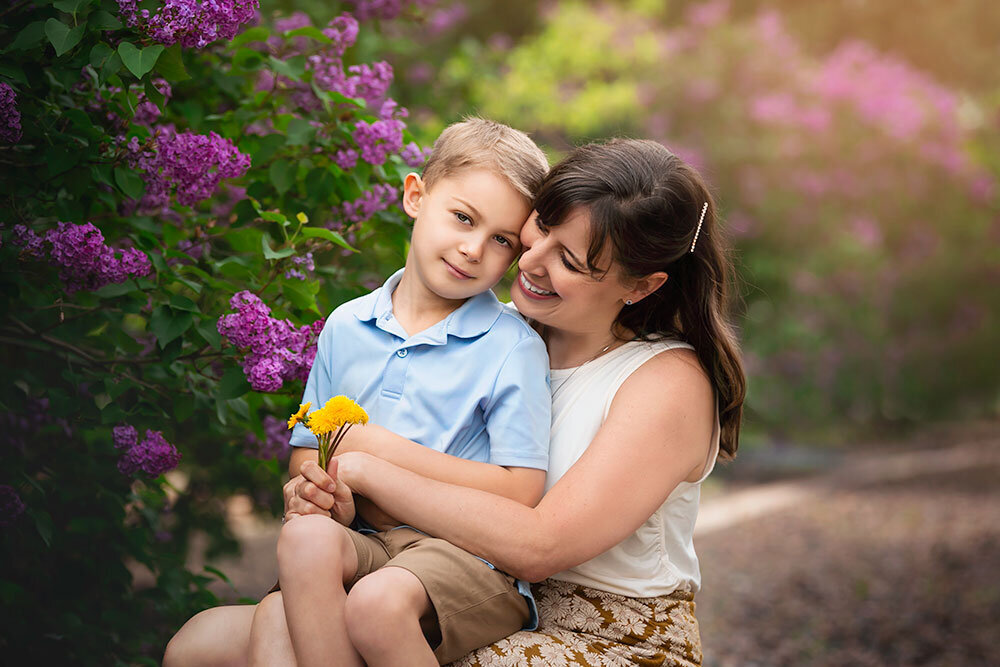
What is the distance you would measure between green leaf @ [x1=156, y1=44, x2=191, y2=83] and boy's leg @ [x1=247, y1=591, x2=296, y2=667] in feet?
3.07

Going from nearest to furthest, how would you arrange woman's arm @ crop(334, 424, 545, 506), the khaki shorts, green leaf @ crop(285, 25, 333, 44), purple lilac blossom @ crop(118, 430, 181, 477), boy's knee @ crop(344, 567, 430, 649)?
boy's knee @ crop(344, 567, 430, 649) < the khaki shorts < woman's arm @ crop(334, 424, 545, 506) < purple lilac blossom @ crop(118, 430, 181, 477) < green leaf @ crop(285, 25, 333, 44)

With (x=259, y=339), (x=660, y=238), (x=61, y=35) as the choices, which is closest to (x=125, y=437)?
(x=259, y=339)

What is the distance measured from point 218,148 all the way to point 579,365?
861 millimetres

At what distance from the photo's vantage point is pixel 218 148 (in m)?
2.01

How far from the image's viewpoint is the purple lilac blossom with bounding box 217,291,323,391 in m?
1.92

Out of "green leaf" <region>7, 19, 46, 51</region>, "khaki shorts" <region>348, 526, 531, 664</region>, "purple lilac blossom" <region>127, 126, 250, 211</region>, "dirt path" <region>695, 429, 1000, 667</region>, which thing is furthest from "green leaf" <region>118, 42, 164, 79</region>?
"dirt path" <region>695, 429, 1000, 667</region>

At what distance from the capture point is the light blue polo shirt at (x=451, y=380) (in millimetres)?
1826

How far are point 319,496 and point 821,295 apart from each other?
7.56 metres

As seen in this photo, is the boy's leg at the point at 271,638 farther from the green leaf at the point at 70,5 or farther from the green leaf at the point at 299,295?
the green leaf at the point at 70,5

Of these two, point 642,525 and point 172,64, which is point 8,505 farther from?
point 642,525

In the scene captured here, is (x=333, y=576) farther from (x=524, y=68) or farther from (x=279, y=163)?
(x=524, y=68)

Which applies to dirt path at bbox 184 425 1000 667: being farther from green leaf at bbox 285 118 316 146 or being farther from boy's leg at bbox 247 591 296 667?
boy's leg at bbox 247 591 296 667

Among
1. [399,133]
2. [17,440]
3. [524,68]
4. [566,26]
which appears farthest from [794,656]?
[566,26]

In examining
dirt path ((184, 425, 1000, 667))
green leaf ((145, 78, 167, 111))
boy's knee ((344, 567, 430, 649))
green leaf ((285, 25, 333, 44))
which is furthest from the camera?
dirt path ((184, 425, 1000, 667))
